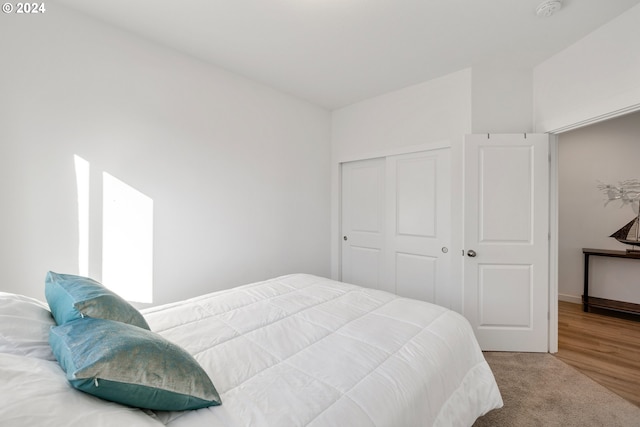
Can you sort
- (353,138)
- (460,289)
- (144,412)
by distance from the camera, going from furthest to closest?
(353,138) → (460,289) → (144,412)

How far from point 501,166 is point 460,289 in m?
1.27

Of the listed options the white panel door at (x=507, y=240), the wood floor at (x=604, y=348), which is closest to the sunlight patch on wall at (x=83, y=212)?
the white panel door at (x=507, y=240)

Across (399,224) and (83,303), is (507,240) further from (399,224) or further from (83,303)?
(83,303)

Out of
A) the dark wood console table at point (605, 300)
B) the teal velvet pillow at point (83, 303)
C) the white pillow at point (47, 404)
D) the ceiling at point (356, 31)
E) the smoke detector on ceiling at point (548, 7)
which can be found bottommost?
the dark wood console table at point (605, 300)

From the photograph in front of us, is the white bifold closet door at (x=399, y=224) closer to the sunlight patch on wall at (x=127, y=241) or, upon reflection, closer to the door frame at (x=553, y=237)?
the door frame at (x=553, y=237)

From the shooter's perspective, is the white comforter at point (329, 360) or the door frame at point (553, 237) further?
the door frame at point (553, 237)

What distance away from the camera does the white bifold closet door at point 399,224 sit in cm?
298

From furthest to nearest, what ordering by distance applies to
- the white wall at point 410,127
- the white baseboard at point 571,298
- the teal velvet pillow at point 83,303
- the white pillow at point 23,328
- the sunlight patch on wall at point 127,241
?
→ the white baseboard at point 571,298 → the white wall at point 410,127 → the sunlight patch on wall at point 127,241 → the teal velvet pillow at point 83,303 → the white pillow at point 23,328

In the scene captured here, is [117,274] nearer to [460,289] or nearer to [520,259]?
[460,289]

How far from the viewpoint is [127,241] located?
2.21 m

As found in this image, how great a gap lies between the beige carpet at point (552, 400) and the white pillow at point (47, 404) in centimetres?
193

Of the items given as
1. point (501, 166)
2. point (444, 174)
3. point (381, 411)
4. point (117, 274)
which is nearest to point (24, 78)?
point (117, 274)

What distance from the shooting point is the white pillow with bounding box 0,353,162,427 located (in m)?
0.58

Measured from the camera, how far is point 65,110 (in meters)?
1.94
